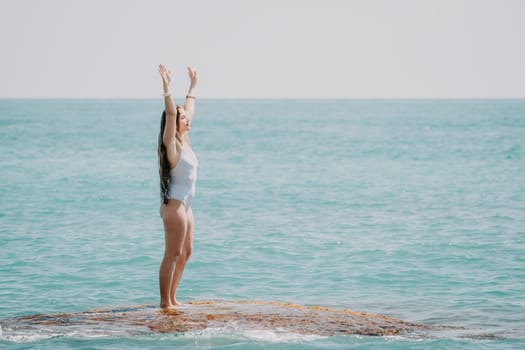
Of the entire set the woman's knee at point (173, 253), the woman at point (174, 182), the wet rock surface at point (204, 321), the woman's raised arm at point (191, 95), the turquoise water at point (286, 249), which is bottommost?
the turquoise water at point (286, 249)

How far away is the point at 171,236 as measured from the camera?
973cm

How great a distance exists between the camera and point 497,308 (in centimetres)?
1287

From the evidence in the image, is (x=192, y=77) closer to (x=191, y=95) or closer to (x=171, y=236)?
(x=191, y=95)

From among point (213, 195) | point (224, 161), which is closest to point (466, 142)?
point (224, 161)

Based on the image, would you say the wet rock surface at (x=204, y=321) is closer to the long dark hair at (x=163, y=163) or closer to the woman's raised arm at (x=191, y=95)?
the long dark hair at (x=163, y=163)

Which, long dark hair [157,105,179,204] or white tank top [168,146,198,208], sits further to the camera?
white tank top [168,146,198,208]

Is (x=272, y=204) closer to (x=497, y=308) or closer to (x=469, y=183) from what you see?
(x=469, y=183)

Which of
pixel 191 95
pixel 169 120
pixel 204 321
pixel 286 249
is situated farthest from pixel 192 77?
pixel 286 249

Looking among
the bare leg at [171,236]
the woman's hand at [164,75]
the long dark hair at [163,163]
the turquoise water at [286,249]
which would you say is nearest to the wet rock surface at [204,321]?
the turquoise water at [286,249]

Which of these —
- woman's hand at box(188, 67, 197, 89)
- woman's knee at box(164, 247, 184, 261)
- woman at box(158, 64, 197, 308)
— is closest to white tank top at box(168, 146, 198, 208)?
woman at box(158, 64, 197, 308)

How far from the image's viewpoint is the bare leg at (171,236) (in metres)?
9.64

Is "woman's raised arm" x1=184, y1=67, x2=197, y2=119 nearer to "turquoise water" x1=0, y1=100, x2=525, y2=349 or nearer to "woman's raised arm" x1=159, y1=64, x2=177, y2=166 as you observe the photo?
"woman's raised arm" x1=159, y1=64, x2=177, y2=166

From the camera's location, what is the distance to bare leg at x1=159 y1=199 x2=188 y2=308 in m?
9.64

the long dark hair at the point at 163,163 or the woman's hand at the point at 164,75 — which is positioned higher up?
the woman's hand at the point at 164,75
